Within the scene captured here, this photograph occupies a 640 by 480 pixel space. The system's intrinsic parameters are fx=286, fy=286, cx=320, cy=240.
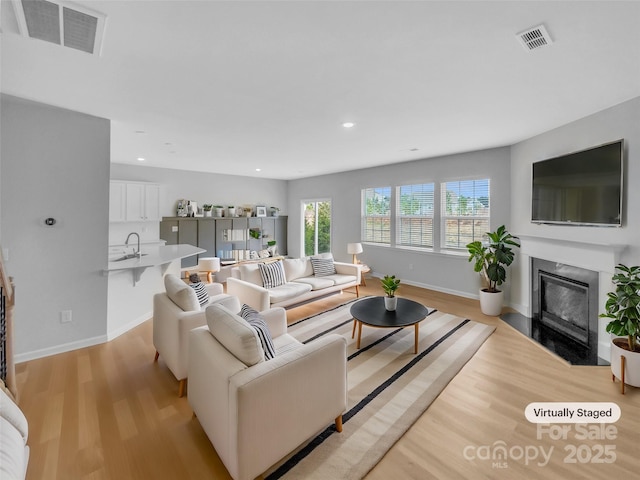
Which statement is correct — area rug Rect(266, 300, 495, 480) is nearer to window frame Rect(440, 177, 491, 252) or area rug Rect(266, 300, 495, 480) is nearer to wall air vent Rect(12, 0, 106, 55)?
window frame Rect(440, 177, 491, 252)

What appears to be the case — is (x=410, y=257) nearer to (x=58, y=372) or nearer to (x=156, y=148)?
(x=156, y=148)

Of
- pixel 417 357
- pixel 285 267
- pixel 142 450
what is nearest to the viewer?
pixel 142 450

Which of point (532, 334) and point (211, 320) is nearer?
point (211, 320)

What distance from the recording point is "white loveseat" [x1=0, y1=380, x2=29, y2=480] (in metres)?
1.00

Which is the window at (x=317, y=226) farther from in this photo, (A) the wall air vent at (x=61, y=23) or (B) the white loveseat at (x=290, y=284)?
(A) the wall air vent at (x=61, y=23)

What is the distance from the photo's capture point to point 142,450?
1.80m

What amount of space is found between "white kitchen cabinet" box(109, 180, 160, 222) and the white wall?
22.3 feet

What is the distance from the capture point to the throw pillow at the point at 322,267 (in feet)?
17.3

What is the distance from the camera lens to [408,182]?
6.01 m

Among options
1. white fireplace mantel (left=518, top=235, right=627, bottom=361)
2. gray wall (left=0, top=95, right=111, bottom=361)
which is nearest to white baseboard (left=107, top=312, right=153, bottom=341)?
gray wall (left=0, top=95, right=111, bottom=361)

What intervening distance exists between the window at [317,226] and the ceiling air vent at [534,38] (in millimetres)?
6159

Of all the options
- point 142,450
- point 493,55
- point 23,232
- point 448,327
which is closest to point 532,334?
point 448,327

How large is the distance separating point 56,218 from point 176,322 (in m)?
1.87

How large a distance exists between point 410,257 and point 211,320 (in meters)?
4.95
